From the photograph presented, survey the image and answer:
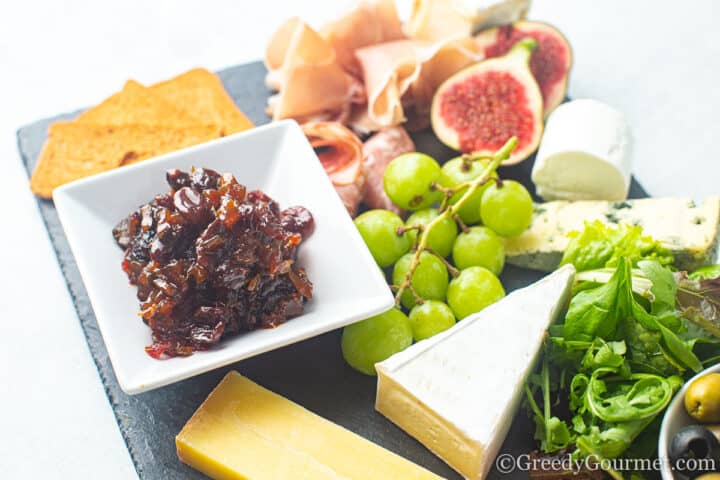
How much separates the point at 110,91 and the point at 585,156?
1823 mm

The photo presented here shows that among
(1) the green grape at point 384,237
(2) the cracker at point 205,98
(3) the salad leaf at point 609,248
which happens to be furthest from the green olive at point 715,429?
(2) the cracker at point 205,98

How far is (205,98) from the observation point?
8.14 ft

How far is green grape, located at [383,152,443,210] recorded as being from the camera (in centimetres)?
200

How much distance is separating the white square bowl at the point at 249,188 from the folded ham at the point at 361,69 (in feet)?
1.42

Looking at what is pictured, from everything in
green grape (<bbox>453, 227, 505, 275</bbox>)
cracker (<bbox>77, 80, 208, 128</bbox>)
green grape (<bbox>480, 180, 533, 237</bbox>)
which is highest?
cracker (<bbox>77, 80, 208, 128</bbox>)

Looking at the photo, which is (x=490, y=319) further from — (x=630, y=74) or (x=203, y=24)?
(x=203, y=24)

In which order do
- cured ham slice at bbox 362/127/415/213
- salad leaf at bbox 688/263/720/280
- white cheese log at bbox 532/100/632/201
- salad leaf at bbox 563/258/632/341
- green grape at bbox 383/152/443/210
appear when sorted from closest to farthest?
1. salad leaf at bbox 563/258/632/341
2. salad leaf at bbox 688/263/720/280
3. green grape at bbox 383/152/443/210
4. white cheese log at bbox 532/100/632/201
5. cured ham slice at bbox 362/127/415/213

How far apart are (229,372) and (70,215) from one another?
0.54 metres

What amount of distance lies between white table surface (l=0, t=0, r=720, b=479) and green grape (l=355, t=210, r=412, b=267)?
0.78 m

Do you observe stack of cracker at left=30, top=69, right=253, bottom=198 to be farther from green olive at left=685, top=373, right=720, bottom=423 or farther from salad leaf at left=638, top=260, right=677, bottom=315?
green olive at left=685, top=373, right=720, bottom=423

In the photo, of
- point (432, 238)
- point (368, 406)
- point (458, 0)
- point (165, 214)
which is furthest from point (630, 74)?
point (165, 214)

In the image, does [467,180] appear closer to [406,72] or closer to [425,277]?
[425,277]

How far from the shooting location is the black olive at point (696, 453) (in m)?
1.42

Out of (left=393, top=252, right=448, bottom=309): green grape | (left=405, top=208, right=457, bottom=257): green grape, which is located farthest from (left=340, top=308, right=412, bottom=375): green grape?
(left=405, top=208, right=457, bottom=257): green grape
